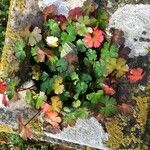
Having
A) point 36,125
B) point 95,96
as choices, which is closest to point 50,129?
point 36,125

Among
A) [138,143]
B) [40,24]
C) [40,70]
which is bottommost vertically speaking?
[138,143]

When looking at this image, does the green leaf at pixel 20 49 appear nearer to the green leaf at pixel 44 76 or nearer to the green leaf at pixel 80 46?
the green leaf at pixel 44 76

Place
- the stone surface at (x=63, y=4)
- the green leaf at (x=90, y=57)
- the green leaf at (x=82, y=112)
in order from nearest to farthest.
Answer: the green leaf at (x=82, y=112), the green leaf at (x=90, y=57), the stone surface at (x=63, y=4)

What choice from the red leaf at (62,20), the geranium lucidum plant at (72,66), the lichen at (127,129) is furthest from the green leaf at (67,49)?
the lichen at (127,129)

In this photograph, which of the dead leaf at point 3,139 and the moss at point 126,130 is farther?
A: the dead leaf at point 3,139

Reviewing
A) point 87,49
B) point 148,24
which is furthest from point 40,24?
point 148,24

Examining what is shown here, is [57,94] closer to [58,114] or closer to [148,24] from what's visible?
[58,114]

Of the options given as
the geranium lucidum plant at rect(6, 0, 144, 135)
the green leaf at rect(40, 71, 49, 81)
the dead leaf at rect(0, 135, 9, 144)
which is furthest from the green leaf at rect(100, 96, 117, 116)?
the dead leaf at rect(0, 135, 9, 144)
